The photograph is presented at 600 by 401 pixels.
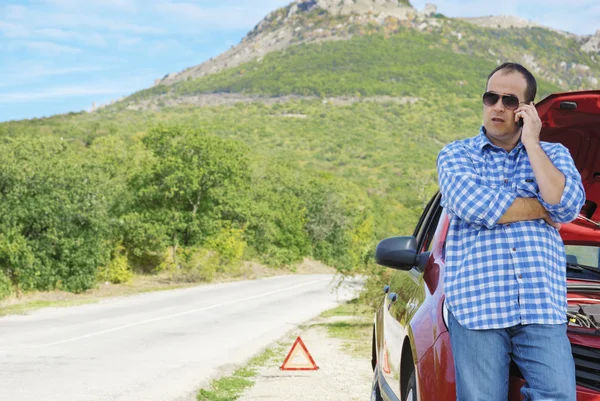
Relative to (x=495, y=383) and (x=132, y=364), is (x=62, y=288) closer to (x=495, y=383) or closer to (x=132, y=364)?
(x=132, y=364)

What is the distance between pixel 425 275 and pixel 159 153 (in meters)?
46.5

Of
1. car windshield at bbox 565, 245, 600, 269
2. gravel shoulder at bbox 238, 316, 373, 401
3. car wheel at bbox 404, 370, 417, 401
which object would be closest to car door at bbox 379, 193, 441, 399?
car wheel at bbox 404, 370, 417, 401

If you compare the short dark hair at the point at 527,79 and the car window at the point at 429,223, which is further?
the car window at the point at 429,223

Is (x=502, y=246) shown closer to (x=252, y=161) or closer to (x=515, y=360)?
(x=515, y=360)

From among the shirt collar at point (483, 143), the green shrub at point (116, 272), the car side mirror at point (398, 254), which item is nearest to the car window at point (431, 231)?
the car side mirror at point (398, 254)

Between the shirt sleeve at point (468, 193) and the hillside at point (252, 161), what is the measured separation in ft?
6.76

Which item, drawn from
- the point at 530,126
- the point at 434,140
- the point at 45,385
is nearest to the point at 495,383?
the point at 530,126

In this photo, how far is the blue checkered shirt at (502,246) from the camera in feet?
9.73

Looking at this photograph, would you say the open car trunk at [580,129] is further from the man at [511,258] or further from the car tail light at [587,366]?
the car tail light at [587,366]

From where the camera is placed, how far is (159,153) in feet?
163

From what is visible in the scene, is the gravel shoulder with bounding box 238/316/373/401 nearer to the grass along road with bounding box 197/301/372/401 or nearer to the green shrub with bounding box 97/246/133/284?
the grass along road with bounding box 197/301/372/401

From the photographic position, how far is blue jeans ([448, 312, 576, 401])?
9.43ft

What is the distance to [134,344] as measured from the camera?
14734 millimetres

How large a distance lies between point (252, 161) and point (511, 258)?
81203mm
